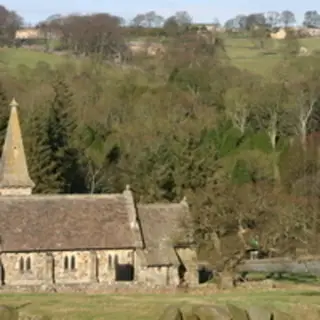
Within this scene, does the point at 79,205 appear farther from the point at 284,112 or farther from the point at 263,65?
the point at 263,65

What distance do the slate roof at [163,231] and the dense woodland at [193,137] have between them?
4.66ft

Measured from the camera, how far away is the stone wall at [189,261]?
2299 inches

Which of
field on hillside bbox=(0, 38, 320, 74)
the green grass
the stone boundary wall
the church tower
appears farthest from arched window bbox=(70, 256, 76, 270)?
field on hillside bbox=(0, 38, 320, 74)

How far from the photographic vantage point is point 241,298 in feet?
148

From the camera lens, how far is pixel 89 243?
5819cm

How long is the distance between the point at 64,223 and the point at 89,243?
70.4 inches

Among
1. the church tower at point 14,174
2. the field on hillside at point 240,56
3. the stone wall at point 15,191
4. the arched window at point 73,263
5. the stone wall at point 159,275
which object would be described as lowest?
the stone wall at point 159,275

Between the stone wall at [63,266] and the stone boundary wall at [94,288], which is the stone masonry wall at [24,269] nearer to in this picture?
the stone wall at [63,266]

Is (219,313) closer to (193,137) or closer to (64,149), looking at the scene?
(64,149)

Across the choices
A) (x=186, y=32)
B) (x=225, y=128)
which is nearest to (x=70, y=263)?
(x=225, y=128)

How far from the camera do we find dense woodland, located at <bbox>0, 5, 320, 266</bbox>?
199 ft

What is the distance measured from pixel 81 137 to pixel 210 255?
3985cm

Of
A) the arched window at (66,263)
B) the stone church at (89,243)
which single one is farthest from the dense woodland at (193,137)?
the arched window at (66,263)

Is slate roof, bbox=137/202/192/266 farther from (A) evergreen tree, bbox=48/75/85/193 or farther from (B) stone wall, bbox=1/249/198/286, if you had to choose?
(A) evergreen tree, bbox=48/75/85/193
